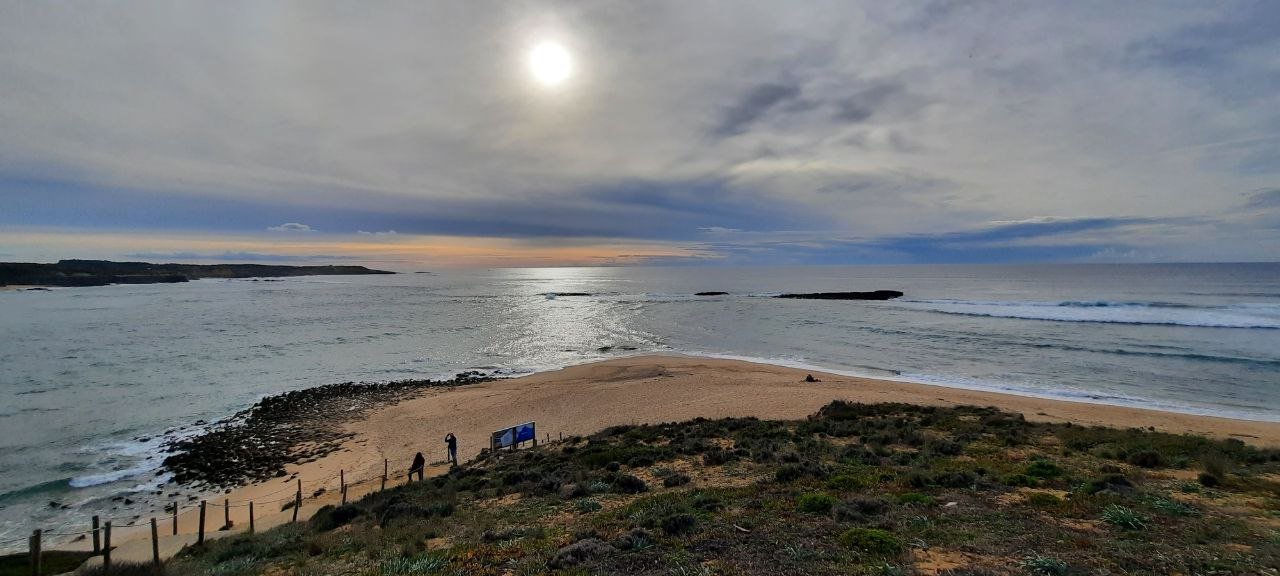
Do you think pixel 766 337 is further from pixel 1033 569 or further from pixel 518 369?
pixel 1033 569

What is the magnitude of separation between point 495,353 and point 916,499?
124ft

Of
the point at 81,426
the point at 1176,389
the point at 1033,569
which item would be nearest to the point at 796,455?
the point at 1033,569

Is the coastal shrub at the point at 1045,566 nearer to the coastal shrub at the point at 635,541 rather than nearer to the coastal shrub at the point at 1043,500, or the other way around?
the coastal shrub at the point at 1043,500

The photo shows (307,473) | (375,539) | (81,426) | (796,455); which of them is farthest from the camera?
(81,426)

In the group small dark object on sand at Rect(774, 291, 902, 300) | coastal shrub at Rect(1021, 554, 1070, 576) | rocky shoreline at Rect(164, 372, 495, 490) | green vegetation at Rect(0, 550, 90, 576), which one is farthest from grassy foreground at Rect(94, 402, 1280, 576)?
small dark object on sand at Rect(774, 291, 902, 300)

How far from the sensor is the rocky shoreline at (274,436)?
60.4ft

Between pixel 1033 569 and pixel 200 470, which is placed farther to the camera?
pixel 200 470

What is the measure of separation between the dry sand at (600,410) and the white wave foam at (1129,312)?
38.2 metres

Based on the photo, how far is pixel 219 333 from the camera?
50.5 meters

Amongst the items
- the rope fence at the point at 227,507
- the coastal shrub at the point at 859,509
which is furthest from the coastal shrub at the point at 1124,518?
the rope fence at the point at 227,507

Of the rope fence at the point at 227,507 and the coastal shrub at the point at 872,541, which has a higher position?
the coastal shrub at the point at 872,541

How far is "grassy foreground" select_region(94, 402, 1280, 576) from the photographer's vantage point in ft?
21.9

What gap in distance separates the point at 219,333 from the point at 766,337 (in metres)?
53.6

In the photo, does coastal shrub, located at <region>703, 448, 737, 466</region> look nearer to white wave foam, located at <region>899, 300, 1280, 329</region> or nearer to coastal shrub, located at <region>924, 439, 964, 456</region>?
coastal shrub, located at <region>924, 439, 964, 456</region>
